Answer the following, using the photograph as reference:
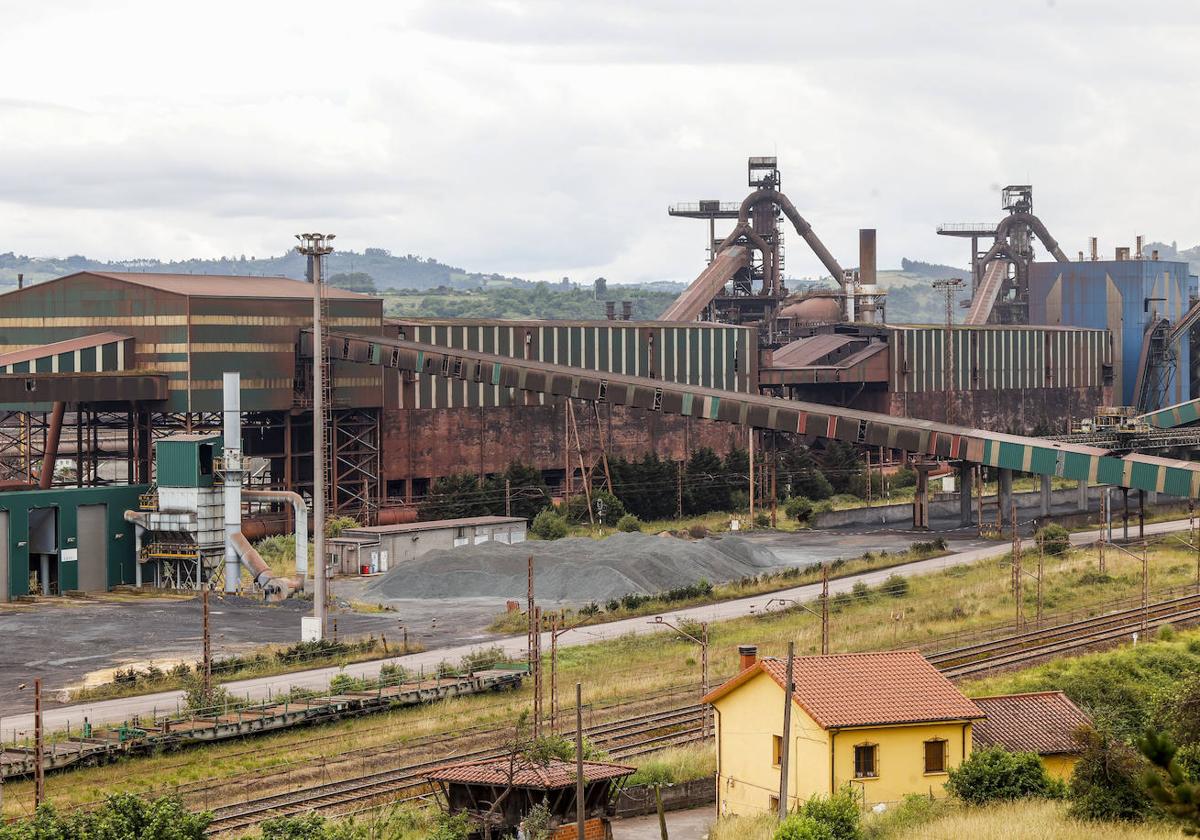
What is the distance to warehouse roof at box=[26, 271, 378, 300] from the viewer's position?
219ft

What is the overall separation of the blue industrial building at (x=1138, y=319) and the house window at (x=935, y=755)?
9090 cm

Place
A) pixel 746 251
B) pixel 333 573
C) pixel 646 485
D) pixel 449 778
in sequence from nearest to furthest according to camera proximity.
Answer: pixel 449 778 < pixel 333 573 < pixel 646 485 < pixel 746 251

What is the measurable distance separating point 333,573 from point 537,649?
27.8 meters

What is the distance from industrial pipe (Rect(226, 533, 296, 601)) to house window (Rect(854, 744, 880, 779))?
101 ft

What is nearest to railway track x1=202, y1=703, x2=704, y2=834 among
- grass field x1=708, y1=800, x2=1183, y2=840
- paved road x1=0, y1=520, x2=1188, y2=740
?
grass field x1=708, y1=800, x2=1183, y2=840

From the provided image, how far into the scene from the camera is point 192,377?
64812 millimetres

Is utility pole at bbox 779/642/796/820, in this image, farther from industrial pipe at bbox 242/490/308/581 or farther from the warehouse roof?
the warehouse roof

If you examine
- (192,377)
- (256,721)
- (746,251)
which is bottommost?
(256,721)

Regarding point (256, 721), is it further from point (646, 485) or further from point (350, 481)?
point (646, 485)

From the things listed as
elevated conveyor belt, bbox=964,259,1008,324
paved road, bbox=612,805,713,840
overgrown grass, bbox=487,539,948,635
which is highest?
elevated conveyor belt, bbox=964,259,1008,324

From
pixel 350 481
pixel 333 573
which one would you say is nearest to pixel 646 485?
pixel 350 481

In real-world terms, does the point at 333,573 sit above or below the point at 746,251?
below

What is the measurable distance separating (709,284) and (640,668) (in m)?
65.0

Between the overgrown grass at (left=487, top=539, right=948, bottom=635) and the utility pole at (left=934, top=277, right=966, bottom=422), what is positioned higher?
the utility pole at (left=934, top=277, right=966, bottom=422)
